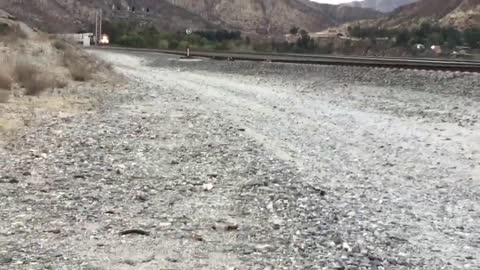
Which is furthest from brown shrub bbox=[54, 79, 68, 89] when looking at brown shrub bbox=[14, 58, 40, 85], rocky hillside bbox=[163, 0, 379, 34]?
rocky hillside bbox=[163, 0, 379, 34]

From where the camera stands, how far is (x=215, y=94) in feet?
70.2

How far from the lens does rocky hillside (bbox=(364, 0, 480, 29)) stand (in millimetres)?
83188

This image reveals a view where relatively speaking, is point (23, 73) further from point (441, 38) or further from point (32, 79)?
point (441, 38)

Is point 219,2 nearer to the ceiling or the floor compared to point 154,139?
nearer to the ceiling

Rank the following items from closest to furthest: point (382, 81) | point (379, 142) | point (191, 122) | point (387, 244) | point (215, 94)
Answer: point (387, 244) < point (379, 142) < point (191, 122) < point (215, 94) < point (382, 81)

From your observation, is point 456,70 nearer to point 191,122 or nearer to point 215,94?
point 215,94

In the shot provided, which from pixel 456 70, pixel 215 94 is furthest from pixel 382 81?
pixel 215 94

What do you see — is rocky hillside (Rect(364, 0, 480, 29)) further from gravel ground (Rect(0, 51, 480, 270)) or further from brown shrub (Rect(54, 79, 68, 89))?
gravel ground (Rect(0, 51, 480, 270))

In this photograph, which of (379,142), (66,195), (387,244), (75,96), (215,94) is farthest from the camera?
(215,94)

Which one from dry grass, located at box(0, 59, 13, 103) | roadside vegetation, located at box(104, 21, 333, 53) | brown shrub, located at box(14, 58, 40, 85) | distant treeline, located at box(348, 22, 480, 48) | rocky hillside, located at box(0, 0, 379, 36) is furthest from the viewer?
rocky hillside, located at box(0, 0, 379, 36)

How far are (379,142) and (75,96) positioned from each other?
28.7ft

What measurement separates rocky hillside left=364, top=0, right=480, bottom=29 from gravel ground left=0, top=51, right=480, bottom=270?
7133cm

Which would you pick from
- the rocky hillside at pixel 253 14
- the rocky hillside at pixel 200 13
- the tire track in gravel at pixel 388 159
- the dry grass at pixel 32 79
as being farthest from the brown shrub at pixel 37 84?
the rocky hillside at pixel 253 14

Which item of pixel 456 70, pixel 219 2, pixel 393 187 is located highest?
pixel 219 2
